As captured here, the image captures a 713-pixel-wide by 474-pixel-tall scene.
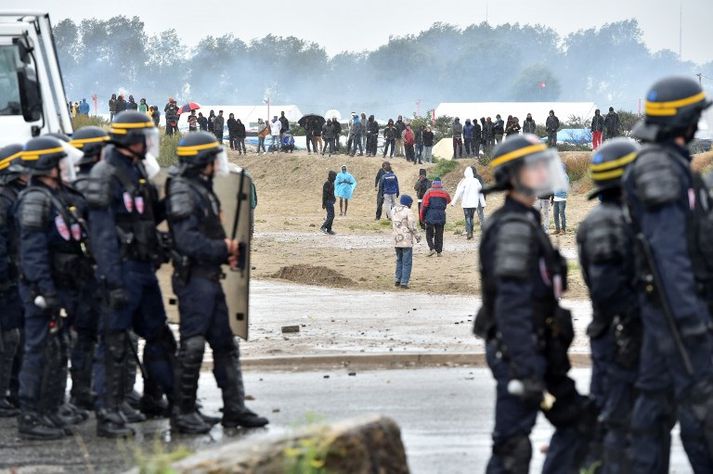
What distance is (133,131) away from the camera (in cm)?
1038

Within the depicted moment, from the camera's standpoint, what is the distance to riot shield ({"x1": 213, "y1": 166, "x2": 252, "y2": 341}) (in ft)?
36.0

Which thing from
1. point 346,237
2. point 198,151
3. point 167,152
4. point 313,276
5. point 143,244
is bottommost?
point 346,237

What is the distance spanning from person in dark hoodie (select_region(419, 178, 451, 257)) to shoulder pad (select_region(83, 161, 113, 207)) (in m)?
18.6

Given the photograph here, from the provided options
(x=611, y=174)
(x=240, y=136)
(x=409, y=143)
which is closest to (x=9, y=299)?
(x=611, y=174)

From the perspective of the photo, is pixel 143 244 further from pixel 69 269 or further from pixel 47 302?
pixel 47 302

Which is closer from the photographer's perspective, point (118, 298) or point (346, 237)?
point (118, 298)

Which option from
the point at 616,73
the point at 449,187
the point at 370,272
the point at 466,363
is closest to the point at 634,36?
the point at 616,73

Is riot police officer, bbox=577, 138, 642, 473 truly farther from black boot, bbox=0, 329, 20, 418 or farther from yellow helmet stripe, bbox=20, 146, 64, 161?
black boot, bbox=0, 329, 20, 418

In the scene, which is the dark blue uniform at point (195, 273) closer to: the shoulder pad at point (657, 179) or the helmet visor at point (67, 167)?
the helmet visor at point (67, 167)

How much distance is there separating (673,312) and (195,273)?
392cm

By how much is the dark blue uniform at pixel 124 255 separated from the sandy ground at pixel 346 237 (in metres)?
10.7

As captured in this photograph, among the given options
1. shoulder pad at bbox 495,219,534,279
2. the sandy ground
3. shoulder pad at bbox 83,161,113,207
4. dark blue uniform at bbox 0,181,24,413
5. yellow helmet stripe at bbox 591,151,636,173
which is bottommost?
the sandy ground

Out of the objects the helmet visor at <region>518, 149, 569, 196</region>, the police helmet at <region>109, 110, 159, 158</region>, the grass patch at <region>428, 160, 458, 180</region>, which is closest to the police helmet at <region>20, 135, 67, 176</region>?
the police helmet at <region>109, 110, 159, 158</region>

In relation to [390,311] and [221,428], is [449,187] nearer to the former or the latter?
[390,311]
